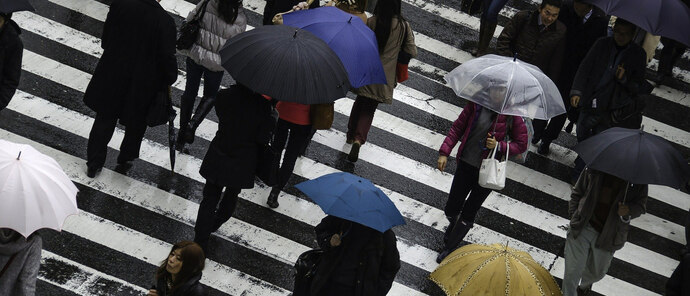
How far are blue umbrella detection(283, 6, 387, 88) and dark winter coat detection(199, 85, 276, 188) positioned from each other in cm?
110

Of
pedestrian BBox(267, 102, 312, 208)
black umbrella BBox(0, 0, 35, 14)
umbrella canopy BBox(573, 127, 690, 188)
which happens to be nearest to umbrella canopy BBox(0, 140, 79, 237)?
black umbrella BBox(0, 0, 35, 14)

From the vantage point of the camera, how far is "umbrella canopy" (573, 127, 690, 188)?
9.63m

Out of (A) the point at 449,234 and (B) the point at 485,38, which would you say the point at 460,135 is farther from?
(B) the point at 485,38

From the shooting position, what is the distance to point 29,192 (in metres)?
7.57

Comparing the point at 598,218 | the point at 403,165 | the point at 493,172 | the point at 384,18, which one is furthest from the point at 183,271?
the point at 403,165

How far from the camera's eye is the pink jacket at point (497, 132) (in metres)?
10.3

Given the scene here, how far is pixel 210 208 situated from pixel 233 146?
651 millimetres

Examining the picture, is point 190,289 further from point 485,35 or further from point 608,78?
point 485,35

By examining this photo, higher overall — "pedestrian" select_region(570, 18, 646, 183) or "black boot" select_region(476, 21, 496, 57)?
"pedestrian" select_region(570, 18, 646, 183)

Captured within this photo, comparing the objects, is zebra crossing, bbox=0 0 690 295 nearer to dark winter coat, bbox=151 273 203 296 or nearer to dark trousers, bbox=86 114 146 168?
dark trousers, bbox=86 114 146 168

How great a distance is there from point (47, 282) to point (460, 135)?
3.75 m

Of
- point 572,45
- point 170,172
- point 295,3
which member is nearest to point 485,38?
point 572,45

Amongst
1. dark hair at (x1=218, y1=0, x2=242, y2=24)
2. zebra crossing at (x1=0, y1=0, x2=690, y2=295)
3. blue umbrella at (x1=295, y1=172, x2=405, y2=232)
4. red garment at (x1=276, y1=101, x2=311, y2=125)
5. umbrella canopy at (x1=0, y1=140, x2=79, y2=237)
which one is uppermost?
dark hair at (x1=218, y1=0, x2=242, y2=24)

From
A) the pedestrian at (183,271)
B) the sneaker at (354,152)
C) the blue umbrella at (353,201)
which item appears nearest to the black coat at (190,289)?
the pedestrian at (183,271)
